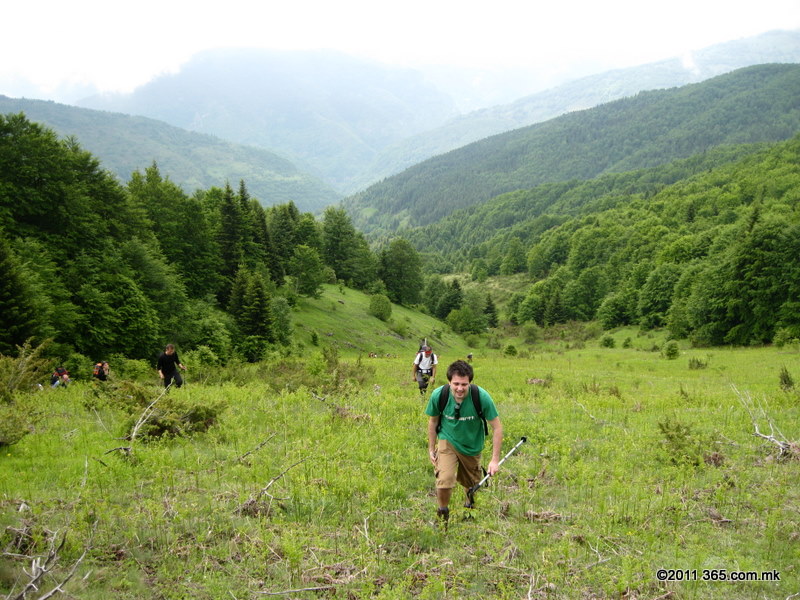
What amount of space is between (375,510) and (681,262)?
95.9 metres

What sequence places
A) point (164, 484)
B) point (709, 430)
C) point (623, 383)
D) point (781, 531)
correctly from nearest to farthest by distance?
point (781, 531) → point (164, 484) → point (709, 430) → point (623, 383)

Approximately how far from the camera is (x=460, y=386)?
5.85 metres

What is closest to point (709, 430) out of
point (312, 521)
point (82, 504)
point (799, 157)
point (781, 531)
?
point (781, 531)

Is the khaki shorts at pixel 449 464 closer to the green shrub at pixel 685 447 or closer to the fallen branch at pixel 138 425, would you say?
the green shrub at pixel 685 447

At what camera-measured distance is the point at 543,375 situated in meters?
22.5

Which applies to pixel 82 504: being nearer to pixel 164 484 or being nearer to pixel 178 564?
pixel 164 484

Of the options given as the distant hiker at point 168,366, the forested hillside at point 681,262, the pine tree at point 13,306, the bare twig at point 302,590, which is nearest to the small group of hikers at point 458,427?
the bare twig at point 302,590

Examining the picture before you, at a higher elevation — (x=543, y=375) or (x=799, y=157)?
(x=799, y=157)

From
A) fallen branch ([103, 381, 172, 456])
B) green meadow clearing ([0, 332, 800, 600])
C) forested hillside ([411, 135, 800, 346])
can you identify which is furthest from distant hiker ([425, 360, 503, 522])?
forested hillside ([411, 135, 800, 346])

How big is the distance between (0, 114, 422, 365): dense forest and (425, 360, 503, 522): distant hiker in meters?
20.9

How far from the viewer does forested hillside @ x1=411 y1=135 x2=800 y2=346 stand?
150 ft

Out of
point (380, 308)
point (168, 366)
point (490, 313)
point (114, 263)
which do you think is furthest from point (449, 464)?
point (490, 313)

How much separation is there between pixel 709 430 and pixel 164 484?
1220 cm

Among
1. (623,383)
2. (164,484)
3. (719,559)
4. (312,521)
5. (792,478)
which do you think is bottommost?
(623,383)
